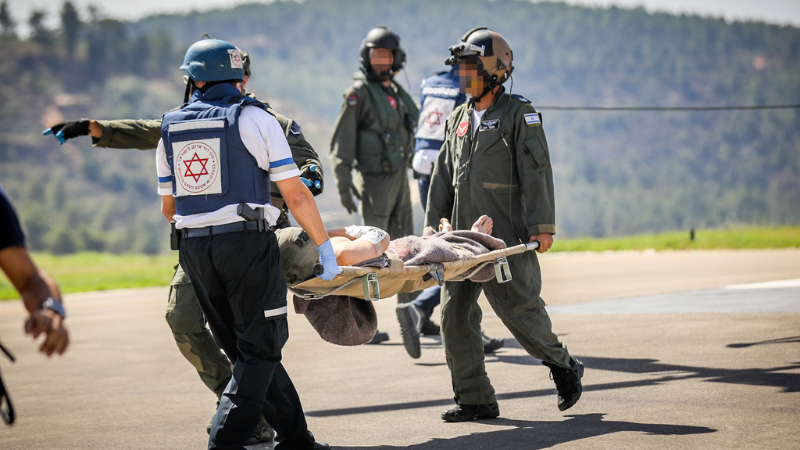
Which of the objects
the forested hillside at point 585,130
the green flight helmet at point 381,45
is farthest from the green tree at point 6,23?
the green flight helmet at point 381,45

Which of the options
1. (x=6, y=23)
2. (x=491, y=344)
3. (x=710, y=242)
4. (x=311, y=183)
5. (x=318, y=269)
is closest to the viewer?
(x=318, y=269)

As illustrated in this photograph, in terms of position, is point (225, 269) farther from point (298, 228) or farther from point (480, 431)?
point (480, 431)

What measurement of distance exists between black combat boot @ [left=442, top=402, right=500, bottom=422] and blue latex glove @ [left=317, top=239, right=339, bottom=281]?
4.89 feet

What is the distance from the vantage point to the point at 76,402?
6535mm

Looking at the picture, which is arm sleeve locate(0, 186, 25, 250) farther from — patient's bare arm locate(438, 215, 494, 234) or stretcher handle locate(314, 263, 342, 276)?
patient's bare arm locate(438, 215, 494, 234)

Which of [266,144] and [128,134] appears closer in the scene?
[266,144]

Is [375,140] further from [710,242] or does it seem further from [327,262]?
[710,242]

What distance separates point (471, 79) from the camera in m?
5.46

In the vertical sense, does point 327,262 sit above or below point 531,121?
below

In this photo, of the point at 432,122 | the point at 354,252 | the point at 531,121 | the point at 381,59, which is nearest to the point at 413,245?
the point at 354,252

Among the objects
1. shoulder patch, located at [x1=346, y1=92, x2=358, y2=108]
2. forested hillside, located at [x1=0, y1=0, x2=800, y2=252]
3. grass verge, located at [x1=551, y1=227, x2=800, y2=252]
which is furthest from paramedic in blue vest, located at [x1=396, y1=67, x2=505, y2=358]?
forested hillside, located at [x1=0, y1=0, x2=800, y2=252]

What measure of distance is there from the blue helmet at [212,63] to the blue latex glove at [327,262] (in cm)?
95

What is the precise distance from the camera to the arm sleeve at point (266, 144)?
4.06m

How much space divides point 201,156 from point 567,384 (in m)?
2.57
